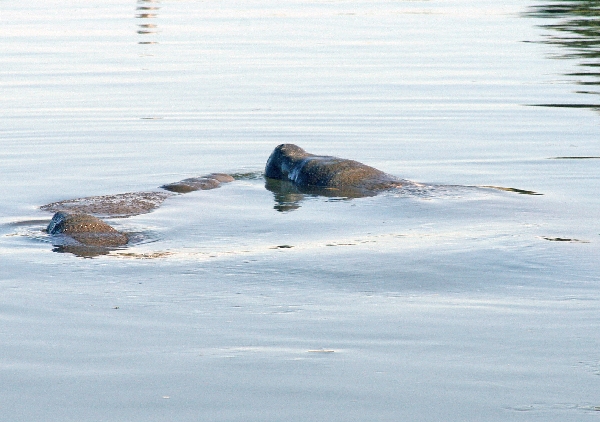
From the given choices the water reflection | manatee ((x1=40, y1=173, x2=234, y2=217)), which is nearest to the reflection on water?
the water reflection

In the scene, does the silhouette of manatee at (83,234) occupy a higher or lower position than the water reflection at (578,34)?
lower

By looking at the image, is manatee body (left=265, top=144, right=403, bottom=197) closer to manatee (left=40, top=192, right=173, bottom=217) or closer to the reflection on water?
manatee (left=40, top=192, right=173, bottom=217)

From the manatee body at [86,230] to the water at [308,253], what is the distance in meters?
0.18

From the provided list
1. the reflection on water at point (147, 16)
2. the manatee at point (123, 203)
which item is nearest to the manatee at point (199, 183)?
the manatee at point (123, 203)

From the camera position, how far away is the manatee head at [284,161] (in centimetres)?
1173

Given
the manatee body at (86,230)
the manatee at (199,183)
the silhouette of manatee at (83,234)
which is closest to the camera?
the silhouette of manatee at (83,234)

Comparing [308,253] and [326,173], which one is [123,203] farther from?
[308,253]

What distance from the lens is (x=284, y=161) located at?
38.8 ft

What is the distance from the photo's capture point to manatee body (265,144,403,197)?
432 inches

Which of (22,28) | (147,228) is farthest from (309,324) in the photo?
(22,28)

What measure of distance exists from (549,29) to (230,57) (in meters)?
8.57

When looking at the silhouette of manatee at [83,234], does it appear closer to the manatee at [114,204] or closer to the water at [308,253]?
the water at [308,253]

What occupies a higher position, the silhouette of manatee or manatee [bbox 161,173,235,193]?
the silhouette of manatee

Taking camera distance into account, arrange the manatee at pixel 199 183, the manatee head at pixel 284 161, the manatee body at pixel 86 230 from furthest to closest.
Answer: the manatee head at pixel 284 161, the manatee at pixel 199 183, the manatee body at pixel 86 230
